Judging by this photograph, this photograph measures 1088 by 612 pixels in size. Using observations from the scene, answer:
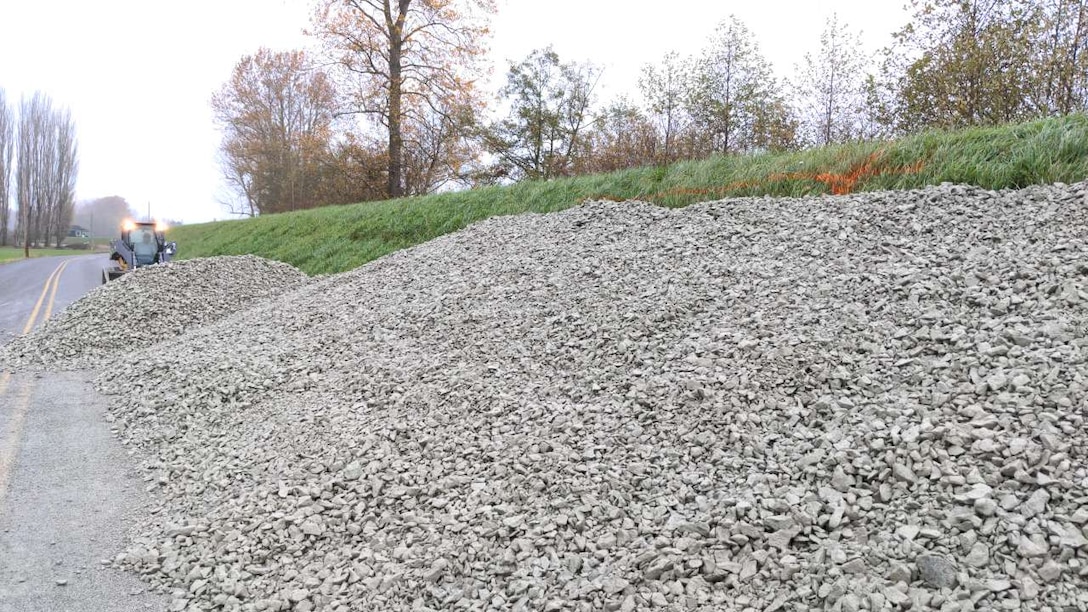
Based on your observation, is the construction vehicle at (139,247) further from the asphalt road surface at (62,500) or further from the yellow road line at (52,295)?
the asphalt road surface at (62,500)

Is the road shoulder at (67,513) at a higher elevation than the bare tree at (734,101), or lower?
lower

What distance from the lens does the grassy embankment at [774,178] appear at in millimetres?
6574

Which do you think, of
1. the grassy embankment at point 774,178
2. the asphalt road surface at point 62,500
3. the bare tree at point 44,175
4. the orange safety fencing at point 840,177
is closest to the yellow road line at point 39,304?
the asphalt road surface at point 62,500

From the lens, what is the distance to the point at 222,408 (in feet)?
19.9

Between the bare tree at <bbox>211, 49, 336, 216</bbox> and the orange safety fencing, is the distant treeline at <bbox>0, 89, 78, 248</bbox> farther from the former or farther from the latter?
the orange safety fencing

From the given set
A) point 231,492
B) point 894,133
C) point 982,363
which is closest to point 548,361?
point 231,492

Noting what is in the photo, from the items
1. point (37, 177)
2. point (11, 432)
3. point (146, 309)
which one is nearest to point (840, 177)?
point (11, 432)

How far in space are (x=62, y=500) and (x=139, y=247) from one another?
1431cm

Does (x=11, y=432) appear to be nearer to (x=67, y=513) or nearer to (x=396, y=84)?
(x=67, y=513)

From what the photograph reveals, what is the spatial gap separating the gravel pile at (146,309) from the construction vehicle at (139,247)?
4978 mm

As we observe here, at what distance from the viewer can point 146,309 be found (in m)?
10.3

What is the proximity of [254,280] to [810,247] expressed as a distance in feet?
34.0

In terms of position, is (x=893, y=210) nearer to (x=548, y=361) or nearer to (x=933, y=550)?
(x=548, y=361)

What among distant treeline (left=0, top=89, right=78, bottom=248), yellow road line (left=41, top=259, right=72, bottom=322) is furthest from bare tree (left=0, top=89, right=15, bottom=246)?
yellow road line (left=41, top=259, right=72, bottom=322)
